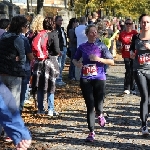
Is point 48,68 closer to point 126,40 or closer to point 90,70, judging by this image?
point 90,70


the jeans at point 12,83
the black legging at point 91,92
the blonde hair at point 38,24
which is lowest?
the black legging at point 91,92

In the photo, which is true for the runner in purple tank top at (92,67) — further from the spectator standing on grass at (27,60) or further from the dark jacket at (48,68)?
the dark jacket at (48,68)

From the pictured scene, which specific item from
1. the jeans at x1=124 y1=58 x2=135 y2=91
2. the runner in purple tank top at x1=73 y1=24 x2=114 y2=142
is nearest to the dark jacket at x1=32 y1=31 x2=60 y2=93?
the runner in purple tank top at x1=73 y1=24 x2=114 y2=142

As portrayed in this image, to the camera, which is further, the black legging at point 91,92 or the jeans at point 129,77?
the jeans at point 129,77

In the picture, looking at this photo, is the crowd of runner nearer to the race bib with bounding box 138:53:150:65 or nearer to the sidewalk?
the race bib with bounding box 138:53:150:65

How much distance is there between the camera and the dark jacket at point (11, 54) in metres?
6.35

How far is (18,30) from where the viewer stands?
640 centimetres

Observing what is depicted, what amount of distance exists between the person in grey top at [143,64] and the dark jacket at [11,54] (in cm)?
182

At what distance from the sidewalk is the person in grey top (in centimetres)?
45

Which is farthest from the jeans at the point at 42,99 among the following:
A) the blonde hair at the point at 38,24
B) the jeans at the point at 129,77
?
the jeans at the point at 129,77

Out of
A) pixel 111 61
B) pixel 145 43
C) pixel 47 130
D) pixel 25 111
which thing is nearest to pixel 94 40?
pixel 111 61

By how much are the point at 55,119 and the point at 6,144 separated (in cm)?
185

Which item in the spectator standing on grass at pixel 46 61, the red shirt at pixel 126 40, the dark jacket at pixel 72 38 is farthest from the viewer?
the dark jacket at pixel 72 38

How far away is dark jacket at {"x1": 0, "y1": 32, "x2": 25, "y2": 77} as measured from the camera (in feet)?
20.8
